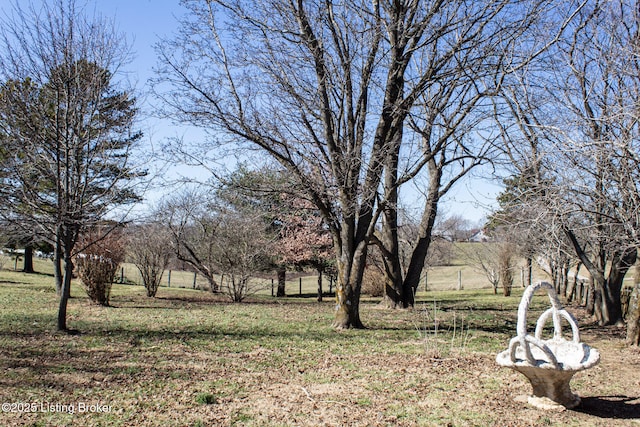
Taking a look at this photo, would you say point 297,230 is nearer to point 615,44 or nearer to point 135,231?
point 135,231

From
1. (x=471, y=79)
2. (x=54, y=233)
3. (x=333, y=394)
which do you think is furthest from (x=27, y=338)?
(x=471, y=79)

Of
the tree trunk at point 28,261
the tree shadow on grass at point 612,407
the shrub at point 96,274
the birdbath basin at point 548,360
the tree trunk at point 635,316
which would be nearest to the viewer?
the birdbath basin at point 548,360

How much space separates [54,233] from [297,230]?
1232 centimetres

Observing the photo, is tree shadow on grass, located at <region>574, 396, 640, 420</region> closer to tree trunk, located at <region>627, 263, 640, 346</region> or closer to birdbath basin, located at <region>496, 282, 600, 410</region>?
birdbath basin, located at <region>496, 282, 600, 410</region>

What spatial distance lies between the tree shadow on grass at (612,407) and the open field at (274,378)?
0.8 inches

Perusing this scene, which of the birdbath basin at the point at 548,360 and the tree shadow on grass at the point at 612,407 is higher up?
the birdbath basin at the point at 548,360

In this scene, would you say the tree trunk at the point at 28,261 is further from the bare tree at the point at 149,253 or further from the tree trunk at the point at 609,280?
the tree trunk at the point at 609,280

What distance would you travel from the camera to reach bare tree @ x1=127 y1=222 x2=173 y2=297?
1620cm

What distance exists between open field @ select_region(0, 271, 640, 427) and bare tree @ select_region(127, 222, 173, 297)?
259 inches

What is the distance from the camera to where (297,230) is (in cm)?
1997

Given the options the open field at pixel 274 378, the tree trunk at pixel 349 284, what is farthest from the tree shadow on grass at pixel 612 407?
the tree trunk at pixel 349 284

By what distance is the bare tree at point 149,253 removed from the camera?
53.2 feet

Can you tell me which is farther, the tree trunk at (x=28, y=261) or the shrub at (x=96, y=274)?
the tree trunk at (x=28, y=261)

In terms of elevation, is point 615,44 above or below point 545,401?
above
